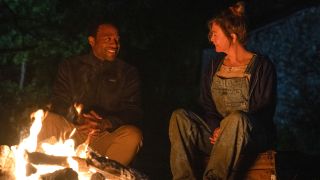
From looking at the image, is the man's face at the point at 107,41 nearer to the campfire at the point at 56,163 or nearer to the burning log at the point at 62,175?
the campfire at the point at 56,163

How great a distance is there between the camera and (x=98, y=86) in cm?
611

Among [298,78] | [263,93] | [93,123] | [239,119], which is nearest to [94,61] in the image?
[93,123]

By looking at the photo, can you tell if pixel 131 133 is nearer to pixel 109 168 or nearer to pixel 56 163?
pixel 109 168

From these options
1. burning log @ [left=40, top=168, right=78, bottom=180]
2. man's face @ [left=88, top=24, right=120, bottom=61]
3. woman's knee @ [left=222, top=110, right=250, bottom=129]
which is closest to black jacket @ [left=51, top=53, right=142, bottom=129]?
man's face @ [left=88, top=24, right=120, bottom=61]

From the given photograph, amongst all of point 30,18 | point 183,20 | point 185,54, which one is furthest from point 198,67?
point 30,18

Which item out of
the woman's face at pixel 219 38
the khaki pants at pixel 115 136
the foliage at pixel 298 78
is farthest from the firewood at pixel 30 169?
the foliage at pixel 298 78

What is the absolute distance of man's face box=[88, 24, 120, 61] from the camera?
6.01 m

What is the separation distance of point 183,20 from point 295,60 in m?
4.47

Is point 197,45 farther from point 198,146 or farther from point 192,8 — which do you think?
point 198,146

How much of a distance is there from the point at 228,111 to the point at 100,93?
1.81 m

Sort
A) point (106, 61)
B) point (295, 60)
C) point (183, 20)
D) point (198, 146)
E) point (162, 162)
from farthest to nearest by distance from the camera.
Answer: point (183, 20) < point (295, 60) < point (162, 162) < point (106, 61) < point (198, 146)

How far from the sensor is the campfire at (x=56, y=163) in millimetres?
4477

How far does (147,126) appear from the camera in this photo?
11484 millimetres

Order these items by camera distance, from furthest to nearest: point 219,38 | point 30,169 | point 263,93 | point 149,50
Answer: point 149,50
point 219,38
point 263,93
point 30,169
